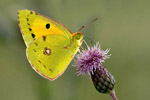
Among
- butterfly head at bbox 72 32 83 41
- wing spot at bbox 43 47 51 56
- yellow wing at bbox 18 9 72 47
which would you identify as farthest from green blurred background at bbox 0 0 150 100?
butterfly head at bbox 72 32 83 41

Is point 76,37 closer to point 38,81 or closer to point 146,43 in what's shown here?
point 38,81

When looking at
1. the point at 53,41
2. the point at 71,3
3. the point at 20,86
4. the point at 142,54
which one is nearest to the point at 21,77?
the point at 20,86

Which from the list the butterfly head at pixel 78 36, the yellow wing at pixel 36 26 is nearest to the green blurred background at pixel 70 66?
the yellow wing at pixel 36 26

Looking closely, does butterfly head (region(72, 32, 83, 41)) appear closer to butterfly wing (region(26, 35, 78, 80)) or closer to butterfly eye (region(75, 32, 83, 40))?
butterfly eye (region(75, 32, 83, 40))

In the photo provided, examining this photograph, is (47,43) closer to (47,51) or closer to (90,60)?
(47,51)

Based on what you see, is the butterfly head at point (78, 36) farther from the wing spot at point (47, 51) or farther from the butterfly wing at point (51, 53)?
the wing spot at point (47, 51)
